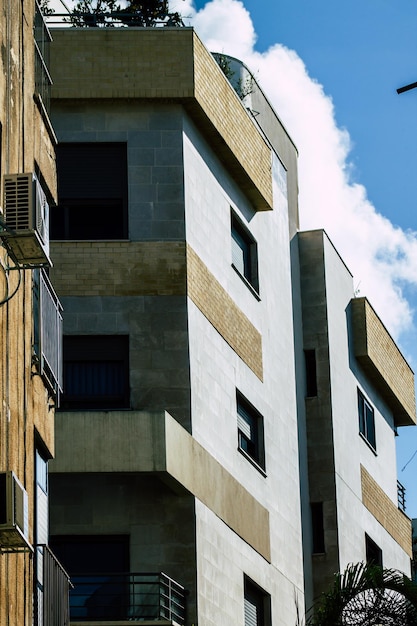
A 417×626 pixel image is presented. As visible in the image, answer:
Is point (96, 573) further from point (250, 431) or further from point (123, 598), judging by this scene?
point (250, 431)

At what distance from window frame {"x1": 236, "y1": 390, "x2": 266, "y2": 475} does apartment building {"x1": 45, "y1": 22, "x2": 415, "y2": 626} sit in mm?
54

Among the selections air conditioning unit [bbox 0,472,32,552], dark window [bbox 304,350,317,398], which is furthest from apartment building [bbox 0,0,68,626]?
dark window [bbox 304,350,317,398]

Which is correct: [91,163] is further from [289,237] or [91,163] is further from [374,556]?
[374,556]

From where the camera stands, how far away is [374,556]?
135 ft

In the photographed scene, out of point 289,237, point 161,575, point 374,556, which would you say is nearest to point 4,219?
point 161,575

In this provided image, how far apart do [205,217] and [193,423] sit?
165 inches

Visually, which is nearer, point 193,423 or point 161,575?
point 161,575

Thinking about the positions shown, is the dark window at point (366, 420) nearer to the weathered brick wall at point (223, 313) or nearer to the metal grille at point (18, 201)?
the weathered brick wall at point (223, 313)

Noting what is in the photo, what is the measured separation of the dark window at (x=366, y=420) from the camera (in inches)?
1631

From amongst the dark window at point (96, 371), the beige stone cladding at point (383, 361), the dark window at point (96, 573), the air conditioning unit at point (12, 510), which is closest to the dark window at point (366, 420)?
the beige stone cladding at point (383, 361)

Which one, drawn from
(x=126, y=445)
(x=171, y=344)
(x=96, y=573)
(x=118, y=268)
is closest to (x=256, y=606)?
(x=126, y=445)

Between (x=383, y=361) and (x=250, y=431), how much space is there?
10729 millimetres

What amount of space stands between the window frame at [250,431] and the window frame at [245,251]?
7.66ft

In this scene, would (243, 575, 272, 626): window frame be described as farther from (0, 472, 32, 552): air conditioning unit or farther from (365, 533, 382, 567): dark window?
(0, 472, 32, 552): air conditioning unit
